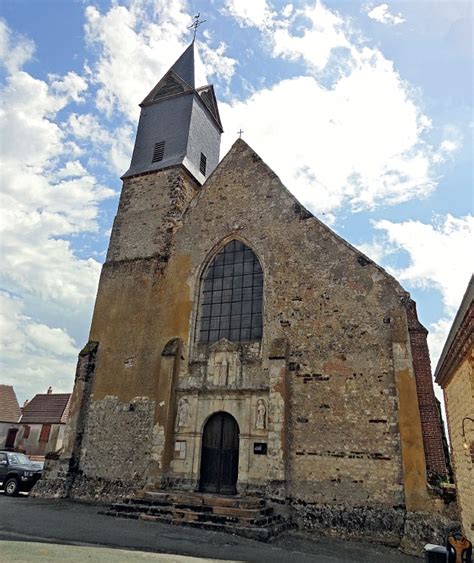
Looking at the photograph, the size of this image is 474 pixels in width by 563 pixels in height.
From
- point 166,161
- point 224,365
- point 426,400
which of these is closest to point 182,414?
point 224,365

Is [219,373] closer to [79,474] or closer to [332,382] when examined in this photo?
[332,382]

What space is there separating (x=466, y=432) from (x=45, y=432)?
105 ft

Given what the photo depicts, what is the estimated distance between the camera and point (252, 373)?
1212 cm

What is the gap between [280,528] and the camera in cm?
969

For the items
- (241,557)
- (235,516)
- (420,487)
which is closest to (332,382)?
(420,487)

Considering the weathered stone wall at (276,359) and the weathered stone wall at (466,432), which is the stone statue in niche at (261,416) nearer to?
the weathered stone wall at (276,359)

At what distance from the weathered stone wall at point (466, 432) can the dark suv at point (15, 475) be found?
1288 cm

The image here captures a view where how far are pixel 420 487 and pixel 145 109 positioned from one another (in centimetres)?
1853

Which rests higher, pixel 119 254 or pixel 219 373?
pixel 119 254

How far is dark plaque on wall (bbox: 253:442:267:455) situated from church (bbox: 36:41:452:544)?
0.03 m

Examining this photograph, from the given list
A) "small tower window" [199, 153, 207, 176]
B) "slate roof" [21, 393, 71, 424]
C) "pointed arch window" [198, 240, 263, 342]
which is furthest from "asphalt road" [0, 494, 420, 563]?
"slate roof" [21, 393, 71, 424]

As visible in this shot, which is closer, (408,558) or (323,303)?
(408,558)

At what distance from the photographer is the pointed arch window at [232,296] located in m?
13.0

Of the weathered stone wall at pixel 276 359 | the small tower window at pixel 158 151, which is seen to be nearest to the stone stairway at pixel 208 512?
the weathered stone wall at pixel 276 359
